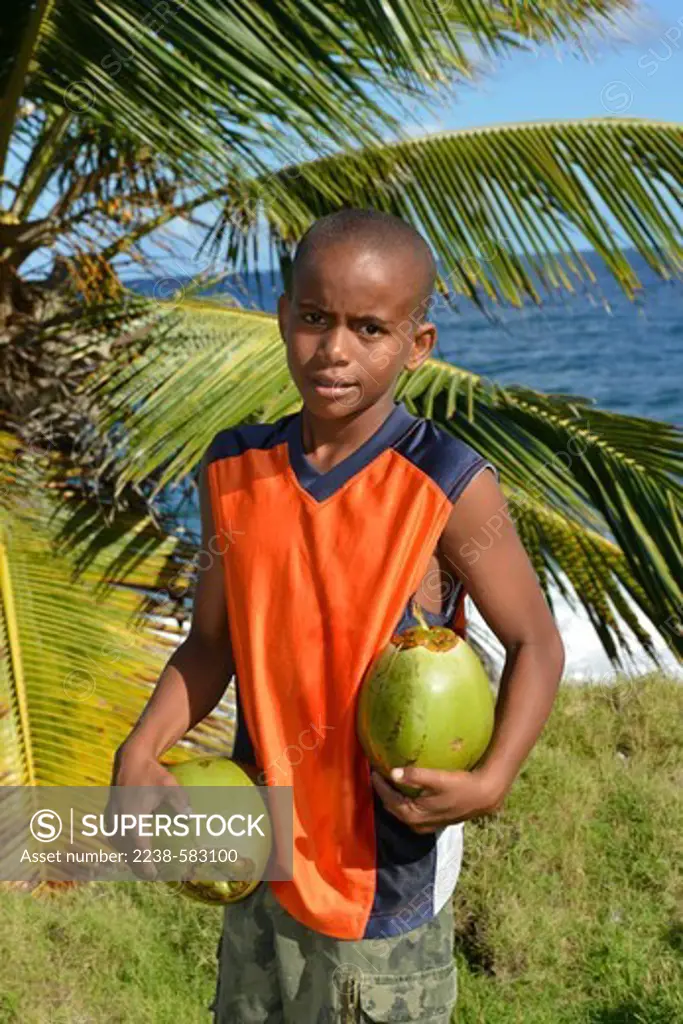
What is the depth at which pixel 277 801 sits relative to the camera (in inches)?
60.8

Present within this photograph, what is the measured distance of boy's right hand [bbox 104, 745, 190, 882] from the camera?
59.2 inches

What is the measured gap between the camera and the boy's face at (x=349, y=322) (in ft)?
4.87

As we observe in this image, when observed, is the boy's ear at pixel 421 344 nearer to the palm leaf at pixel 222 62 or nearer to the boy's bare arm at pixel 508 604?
the boy's bare arm at pixel 508 604

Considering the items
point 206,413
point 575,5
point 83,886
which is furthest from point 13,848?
point 575,5

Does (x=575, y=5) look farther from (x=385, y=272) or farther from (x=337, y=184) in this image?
(x=385, y=272)

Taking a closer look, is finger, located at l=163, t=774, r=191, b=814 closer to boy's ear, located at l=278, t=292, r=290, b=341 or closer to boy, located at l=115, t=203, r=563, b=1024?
boy, located at l=115, t=203, r=563, b=1024

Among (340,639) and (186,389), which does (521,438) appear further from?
(340,639)

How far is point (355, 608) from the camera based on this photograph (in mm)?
1504

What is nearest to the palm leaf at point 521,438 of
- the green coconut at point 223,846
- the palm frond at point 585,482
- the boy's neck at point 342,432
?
the palm frond at point 585,482

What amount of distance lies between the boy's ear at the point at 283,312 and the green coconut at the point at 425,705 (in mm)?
400

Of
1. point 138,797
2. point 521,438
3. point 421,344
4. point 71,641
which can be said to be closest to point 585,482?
point 521,438

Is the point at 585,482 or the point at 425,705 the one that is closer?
the point at 425,705

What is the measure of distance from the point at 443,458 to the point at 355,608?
0.68 feet

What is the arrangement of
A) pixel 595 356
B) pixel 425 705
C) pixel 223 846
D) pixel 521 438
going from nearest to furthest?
pixel 425 705
pixel 223 846
pixel 521 438
pixel 595 356
